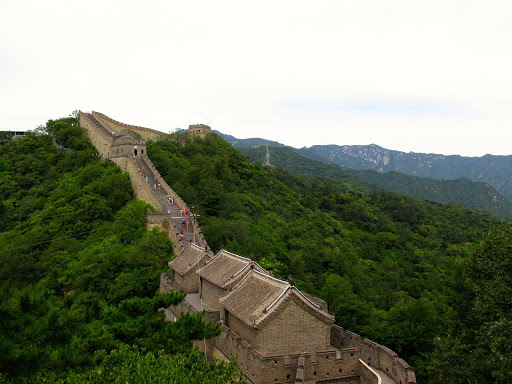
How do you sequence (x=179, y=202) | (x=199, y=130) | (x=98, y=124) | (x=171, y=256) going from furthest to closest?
1. (x=199, y=130)
2. (x=98, y=124)
3. (x=179, y=202)
4. (x=171, y=256)

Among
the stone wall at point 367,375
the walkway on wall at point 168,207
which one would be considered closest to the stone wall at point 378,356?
the stone wall at point 367,375

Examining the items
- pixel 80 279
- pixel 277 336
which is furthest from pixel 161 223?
pixel 277 336

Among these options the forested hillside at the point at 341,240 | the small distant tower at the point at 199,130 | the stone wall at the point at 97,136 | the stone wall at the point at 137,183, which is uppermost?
the small distant tower at the point at 199,130

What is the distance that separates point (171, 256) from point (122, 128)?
36231 millimetres

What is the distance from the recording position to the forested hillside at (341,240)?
24719 millimetres

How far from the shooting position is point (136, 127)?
64375mm

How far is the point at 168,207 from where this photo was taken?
118ft

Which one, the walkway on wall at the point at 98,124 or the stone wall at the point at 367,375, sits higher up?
the walkway on wall at the point at 98,124

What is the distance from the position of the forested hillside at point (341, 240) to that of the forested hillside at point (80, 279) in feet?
23.5

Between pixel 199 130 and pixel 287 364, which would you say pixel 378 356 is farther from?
pixel 199 130

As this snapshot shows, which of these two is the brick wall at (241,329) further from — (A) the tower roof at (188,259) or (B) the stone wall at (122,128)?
(B) the stone wall at (122,128)

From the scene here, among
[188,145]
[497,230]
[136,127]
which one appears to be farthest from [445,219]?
[497,230]

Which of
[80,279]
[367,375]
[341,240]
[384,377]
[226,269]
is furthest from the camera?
[341,240]

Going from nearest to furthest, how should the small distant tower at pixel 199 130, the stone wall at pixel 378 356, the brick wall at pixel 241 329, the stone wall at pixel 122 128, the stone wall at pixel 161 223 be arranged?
1. the stone wall at pixel 378 356
2. the brick wall at pixel 241 329
3. the stone wall at pixel 161 223
4. the stone wall at pixel 122 128
5. the small distant tower at pixel 199 130
